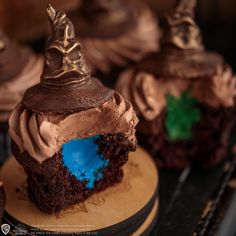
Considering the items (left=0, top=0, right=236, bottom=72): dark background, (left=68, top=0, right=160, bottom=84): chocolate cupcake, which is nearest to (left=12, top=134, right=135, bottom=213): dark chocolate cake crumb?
(left=68, top=0, right=160, bottom=84): chocolate cupcake

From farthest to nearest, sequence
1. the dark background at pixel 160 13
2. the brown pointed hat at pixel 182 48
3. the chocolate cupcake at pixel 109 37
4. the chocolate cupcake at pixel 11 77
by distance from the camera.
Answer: the dark background at pixel 160 13
the chocolate cupcake at pixel 109 37
the chocolate cupcake at pixel 11 77
the brown pointed hat at pixel 182 48

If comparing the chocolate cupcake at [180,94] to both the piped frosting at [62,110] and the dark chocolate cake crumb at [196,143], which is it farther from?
the piped frosting at [62,110]

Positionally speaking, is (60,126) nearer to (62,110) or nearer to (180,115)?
(62,110)

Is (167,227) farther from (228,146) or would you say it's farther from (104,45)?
(104,45)

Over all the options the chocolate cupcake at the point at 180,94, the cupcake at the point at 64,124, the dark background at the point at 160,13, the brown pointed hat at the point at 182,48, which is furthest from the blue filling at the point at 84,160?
the dark background at the point at 160,13

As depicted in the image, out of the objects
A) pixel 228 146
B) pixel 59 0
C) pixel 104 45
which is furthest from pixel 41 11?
pixel 228 146

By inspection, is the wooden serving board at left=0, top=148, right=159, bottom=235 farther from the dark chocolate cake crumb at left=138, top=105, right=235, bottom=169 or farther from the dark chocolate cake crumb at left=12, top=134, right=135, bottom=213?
the dark chocolate cake crumb at left=138, top=105, right=235, bottom=169

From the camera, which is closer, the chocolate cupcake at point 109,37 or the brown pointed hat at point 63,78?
the brown pointed hat at point 63,78
